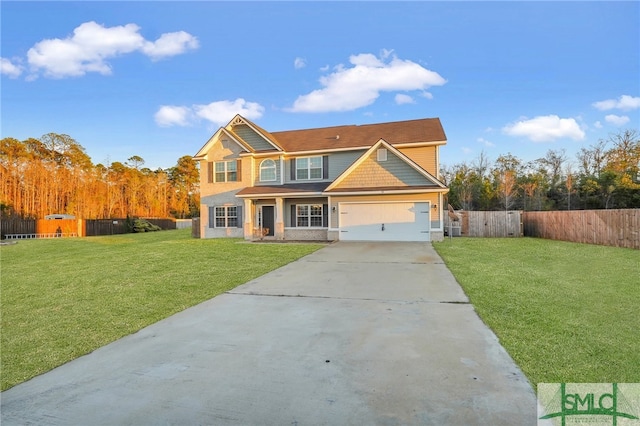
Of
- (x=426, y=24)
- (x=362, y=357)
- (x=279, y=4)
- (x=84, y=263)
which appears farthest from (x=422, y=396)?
(x=426, y=24)

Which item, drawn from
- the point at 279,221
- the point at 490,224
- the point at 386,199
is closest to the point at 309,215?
the point at 279,221

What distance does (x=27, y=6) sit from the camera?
396 inches

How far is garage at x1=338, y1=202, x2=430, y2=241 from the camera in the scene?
53.0 feet

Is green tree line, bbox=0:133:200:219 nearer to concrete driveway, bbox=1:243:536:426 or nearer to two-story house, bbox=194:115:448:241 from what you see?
two-story house, bbox=194:115:448:241

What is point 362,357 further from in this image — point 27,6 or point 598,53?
point 598,53

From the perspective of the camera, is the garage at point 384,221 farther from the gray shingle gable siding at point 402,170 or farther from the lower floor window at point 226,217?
the lower floor window at point 226,217

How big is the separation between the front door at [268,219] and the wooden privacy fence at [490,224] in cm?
1043

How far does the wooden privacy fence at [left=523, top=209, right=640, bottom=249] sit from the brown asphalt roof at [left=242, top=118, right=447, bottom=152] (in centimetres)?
746

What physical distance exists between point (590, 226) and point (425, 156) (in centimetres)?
830

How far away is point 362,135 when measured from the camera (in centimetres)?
1983

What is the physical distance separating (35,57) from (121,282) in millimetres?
12502

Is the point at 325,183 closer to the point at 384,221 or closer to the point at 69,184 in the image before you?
the point at 384,221

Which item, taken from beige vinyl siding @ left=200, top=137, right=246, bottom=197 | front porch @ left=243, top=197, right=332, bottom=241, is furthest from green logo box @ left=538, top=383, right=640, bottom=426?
beige vinyl siding @ left=200, top=137, right=246, bottom=197

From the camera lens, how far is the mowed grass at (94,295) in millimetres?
4160
